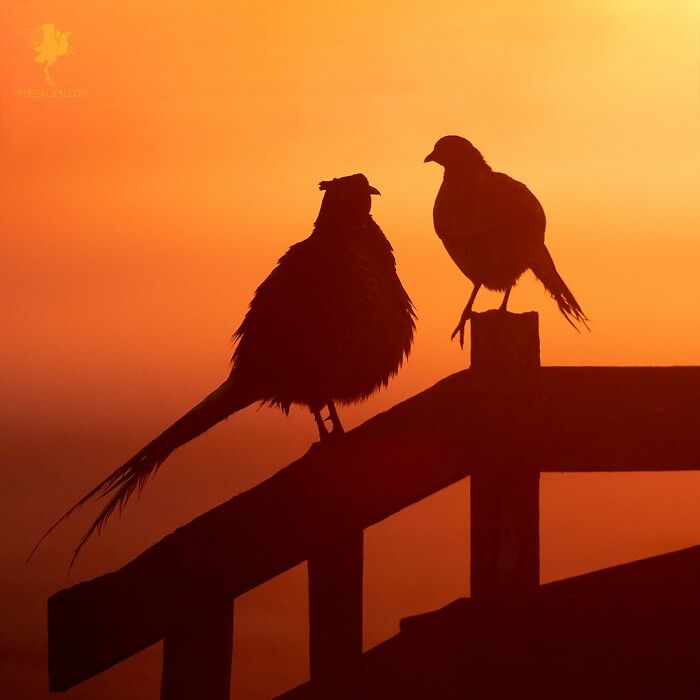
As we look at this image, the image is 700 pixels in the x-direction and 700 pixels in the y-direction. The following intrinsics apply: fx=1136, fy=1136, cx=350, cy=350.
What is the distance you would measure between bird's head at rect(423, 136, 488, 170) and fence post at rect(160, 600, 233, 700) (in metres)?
4.67

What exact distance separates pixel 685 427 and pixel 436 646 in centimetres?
72

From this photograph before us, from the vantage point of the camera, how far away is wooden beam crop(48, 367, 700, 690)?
248 cm

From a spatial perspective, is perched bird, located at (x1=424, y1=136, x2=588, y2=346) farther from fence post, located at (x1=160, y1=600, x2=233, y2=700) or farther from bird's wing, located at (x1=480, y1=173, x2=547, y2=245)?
fence post, located at (x1=160, y1=600, x2=233, y2=700)

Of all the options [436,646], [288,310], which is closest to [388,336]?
[288,310]

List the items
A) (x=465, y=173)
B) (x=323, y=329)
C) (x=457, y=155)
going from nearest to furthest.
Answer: (x=323, y=329)
(x=465, y=173)
(x=457, y=155)

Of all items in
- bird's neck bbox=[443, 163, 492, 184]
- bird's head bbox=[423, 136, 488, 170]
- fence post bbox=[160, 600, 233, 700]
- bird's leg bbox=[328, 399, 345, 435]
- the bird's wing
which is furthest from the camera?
bird's head bbox=[423, 136, 488, 170]

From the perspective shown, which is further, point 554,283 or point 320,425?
point 554,283

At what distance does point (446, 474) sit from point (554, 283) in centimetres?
451

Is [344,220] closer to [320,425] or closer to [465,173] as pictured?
[320,425]

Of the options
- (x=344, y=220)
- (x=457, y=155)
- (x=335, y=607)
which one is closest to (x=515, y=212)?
(x=457, y=155)

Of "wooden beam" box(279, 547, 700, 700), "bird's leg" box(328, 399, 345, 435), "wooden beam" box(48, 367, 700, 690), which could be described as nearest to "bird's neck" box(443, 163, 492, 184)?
"bird's leg" box(328, 399, 345, 435)

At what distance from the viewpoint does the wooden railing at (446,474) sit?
2484mm

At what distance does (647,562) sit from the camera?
2.56m

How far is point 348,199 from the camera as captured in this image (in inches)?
203
